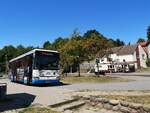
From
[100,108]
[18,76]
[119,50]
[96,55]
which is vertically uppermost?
[119,50]

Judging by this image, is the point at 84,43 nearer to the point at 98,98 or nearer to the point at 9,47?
the point at 98,98

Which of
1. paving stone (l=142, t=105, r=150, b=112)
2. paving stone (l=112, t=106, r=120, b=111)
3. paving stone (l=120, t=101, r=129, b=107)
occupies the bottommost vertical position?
paving stone (l=112, t=106, r=120, b=111)

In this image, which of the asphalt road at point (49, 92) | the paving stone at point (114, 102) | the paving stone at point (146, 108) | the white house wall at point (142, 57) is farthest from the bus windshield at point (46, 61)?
the white house wall at point (142, 57)

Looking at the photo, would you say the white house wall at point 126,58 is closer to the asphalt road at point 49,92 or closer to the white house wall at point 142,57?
the white house wall at point 142,57

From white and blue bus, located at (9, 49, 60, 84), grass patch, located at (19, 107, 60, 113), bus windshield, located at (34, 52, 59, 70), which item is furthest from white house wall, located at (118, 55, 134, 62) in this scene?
grass patch, located at (19, 107, 60, 113)

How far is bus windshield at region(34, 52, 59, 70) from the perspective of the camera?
2877 cm

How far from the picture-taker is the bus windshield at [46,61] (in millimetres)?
28766

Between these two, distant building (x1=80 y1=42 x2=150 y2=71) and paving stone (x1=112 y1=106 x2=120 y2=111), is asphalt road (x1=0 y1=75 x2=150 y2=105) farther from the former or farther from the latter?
distant building (x1=80 y1=42 x2=150 y2=71)

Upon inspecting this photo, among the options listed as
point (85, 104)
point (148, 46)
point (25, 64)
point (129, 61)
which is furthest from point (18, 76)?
point (148, 46)

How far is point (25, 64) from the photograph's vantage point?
105 feet

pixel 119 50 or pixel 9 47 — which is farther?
pixel 9 47

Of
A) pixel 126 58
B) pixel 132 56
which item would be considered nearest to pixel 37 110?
pixel 132 56

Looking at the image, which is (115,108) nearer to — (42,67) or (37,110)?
(37,110)

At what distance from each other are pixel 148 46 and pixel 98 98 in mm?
90815
